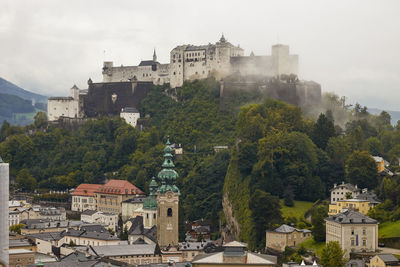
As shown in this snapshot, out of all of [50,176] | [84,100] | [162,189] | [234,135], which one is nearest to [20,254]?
[162,189]

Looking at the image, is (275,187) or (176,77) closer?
(275,187)

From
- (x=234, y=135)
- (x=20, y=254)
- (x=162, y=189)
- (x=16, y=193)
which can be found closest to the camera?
(x=20, y=254)

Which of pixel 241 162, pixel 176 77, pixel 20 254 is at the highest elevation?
pixel 176 77

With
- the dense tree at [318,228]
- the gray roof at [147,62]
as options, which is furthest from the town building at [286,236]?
the gray roof at [147,62]

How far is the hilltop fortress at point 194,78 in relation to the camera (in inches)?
4454

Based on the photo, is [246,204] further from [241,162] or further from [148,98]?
[148,98]

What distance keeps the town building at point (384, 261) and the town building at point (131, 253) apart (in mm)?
22708

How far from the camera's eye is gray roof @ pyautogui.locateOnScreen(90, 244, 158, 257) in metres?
78.7

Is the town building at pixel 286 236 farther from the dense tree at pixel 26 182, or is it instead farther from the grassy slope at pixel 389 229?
the dense tree at pixel 26 182

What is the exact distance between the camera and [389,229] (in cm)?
7125

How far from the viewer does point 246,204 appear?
87.8 metres

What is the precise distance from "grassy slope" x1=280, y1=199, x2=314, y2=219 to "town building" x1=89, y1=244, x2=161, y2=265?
498 inches

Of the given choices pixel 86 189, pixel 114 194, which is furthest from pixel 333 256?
pixel 86 189

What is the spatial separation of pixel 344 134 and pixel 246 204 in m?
19.5
